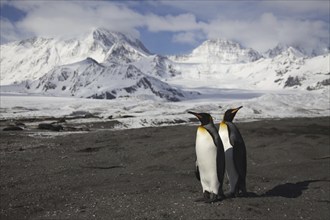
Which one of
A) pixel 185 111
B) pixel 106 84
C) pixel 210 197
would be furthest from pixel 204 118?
pixel 106 84

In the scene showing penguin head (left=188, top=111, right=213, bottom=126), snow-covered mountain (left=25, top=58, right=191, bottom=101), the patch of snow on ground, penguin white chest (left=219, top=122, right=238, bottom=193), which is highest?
snow-covered mountain (left=25, top=58, right=191, bottom=101)

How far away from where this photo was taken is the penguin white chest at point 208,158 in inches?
363

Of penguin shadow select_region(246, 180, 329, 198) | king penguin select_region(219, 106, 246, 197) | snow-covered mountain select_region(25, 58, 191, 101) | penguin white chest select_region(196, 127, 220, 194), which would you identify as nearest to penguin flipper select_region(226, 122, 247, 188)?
king penguin select_region(219, 106, 246, 197)

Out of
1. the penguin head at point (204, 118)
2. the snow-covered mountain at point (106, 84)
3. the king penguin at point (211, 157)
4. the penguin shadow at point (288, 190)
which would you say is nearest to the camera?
the king penguin at point (211, 157)

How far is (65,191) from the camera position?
11.2 metres

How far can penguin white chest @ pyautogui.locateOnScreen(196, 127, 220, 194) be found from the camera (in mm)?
9227

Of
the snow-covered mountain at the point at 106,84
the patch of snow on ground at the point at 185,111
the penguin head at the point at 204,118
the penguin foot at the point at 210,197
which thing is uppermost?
the snow-covered mountain at the point at 106,84

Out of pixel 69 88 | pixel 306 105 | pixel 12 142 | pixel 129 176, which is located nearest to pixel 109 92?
pixel 69 88

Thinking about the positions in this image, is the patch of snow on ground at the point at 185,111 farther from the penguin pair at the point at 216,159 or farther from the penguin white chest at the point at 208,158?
the penguin white chest at the point at 208,158

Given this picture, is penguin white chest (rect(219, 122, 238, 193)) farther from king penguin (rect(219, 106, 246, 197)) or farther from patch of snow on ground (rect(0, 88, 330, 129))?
patch of snow on ground (rect(0, 88, 330, 129))

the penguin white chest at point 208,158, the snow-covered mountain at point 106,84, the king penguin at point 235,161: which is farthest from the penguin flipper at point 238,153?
Answer: the snow-covered mountain at point 106,84

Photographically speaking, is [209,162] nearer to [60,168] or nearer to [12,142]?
[60,168]

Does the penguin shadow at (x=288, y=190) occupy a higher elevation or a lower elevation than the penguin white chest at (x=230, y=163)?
lower

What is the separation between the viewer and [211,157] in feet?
30.5
